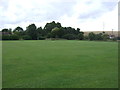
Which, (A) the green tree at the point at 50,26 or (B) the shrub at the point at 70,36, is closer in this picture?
(B) the shrub at the point at 70,36

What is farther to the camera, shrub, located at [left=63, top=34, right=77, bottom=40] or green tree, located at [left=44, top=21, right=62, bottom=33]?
green tree, located at [left=44, top=21, right=62, bottom=33]

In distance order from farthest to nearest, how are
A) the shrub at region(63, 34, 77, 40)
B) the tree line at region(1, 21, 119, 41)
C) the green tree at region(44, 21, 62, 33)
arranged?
the green tree at region(44, 21, 62, 33), the shrub at region(63, 34, 77, 40), the tree line at region(1, 21, 119, 41)

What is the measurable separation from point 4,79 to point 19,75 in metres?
0.69

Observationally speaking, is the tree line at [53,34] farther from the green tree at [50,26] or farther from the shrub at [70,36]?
the green tree at [50,26]

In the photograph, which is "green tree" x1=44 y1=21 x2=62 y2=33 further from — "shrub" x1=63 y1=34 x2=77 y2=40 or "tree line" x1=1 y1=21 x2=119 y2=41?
"shrub" x1=63 y1=34 x2=77 y2=40

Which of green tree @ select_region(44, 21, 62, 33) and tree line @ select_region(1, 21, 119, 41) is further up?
green tree @ select_region(44, 21, 62, 33)

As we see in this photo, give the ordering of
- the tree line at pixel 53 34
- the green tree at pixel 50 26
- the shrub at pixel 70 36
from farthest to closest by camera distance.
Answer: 1. the green tree at pixel 50 26
2. the shrub at pixel 70 36
3. the tree line at pixel 53 34

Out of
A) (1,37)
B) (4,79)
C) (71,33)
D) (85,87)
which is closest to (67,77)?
(85,87)

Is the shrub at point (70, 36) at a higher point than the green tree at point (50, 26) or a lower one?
lower

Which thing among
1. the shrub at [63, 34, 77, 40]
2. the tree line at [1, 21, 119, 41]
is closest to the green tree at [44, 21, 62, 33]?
the tree line at [1, 21, 119, 41]

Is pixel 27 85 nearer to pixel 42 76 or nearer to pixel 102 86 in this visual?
pixel 42 76

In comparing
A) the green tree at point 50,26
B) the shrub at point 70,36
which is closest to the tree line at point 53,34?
the shrub at point 70,36

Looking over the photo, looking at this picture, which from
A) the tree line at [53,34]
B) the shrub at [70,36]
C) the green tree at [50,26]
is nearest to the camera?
the tree line at [53,34]

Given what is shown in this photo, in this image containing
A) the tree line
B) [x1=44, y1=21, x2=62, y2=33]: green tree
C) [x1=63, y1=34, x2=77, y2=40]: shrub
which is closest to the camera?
the tree line
